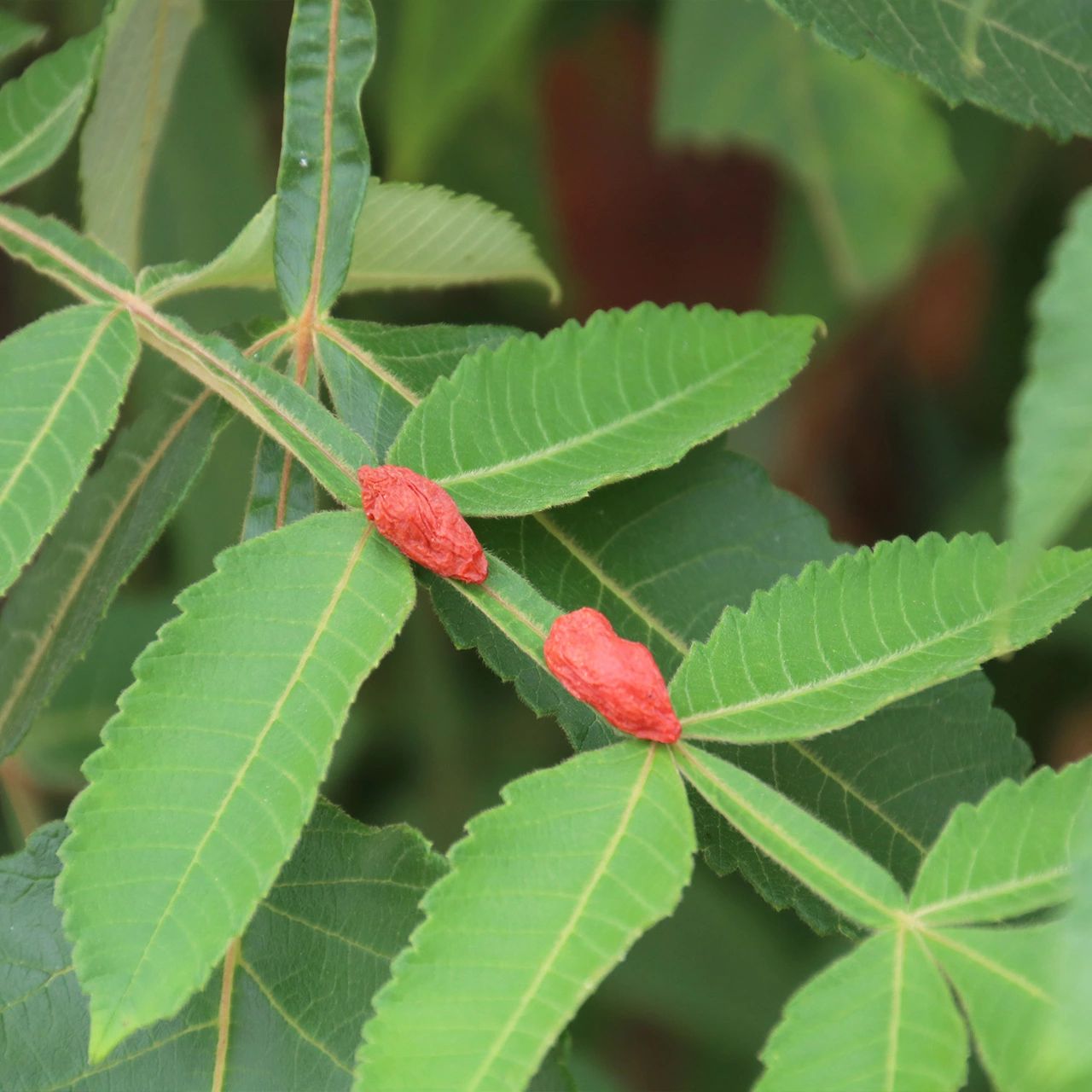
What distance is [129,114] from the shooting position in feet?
4.49

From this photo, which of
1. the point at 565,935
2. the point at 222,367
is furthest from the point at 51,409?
the point at 565,935

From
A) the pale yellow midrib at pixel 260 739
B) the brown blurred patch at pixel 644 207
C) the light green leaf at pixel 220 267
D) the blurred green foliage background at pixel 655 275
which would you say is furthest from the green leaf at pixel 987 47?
the brown blurred patch at pixel 644 207

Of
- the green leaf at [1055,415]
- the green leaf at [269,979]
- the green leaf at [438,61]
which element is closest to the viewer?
the green leaf at [1055,415]

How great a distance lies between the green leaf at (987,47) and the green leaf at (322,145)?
354mm

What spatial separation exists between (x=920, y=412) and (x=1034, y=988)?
8.60 feet

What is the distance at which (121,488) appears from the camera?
4.05ft

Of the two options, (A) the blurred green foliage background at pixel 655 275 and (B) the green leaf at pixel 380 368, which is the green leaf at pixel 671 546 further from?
(A) the blurred green foliage background at pixel 655 275

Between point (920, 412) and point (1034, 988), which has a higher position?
point (1034, 988)

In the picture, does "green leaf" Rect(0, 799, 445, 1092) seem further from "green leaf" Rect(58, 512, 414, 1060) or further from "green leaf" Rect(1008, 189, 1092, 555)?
"green leaf" Rect(1008, 189, 1092, 555)

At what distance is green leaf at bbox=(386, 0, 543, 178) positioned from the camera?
1.92m

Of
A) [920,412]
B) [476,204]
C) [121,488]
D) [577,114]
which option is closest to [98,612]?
[121,488]

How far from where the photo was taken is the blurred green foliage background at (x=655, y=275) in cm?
200

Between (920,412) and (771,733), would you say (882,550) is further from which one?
(920,412)

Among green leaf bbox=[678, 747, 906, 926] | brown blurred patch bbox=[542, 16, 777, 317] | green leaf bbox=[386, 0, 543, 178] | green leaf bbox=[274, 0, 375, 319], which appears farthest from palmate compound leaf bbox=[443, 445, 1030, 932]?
brown blurred patch bbox=[542, 16, 777, 317]
